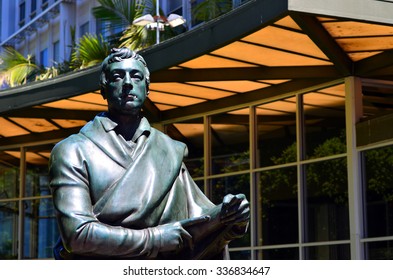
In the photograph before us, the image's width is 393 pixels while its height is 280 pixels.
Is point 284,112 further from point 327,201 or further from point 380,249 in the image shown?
point 380,249

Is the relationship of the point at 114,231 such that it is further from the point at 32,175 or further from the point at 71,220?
the point at 32,175

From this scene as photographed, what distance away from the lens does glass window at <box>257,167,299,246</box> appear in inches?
728

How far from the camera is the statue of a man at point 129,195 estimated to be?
4141 millimetres

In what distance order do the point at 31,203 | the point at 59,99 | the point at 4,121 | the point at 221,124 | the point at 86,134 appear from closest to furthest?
the point at 86,134 < the point at 59,99 < the point at 221,124 < the point at 4,121 < the point at 31,203

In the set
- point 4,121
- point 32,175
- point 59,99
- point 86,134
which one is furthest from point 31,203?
point 86,134

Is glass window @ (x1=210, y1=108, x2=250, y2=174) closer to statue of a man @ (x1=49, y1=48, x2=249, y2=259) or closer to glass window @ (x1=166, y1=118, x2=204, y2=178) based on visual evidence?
glass window @ (x1=166, y1=118, x2=204, y2=178)

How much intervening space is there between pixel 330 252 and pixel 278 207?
1.74 metres

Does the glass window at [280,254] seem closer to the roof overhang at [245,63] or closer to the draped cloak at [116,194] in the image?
the roof overhang at [245,63]

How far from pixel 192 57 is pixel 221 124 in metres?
4.65

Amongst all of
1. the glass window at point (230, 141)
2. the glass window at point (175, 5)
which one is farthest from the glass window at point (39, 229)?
the glass window at point (175, 5)

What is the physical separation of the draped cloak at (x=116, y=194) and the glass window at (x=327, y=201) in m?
12.9

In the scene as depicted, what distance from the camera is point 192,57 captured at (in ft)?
52.2
